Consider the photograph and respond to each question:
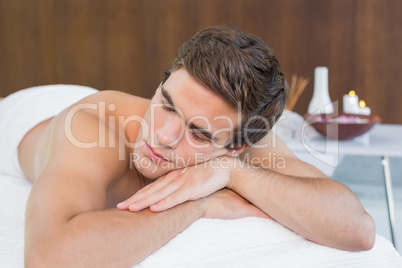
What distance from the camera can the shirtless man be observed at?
1099 millimetres

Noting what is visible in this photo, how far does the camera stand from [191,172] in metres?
1.30

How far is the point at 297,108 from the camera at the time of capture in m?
4.12

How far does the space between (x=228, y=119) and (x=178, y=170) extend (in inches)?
6.9

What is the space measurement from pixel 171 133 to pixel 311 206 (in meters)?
0.36

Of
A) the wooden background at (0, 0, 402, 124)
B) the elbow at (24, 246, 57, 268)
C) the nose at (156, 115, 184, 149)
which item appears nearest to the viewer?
the elbow at (24, 246, 57, 268)

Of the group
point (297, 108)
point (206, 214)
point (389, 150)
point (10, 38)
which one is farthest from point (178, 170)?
point (10, 38)

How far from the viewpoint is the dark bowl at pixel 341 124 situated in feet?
7.55

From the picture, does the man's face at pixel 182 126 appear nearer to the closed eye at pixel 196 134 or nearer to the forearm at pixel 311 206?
the closed eye at pixel 196 134

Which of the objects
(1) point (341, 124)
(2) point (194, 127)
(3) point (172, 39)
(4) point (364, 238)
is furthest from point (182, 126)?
(3) point (172, 39)

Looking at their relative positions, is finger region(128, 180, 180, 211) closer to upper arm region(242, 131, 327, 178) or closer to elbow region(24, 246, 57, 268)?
elbow region(24, 246, 57, 268)

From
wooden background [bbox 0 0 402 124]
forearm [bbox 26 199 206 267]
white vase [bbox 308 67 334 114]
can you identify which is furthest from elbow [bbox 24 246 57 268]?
wooden background [bbox 0 0 402 124]

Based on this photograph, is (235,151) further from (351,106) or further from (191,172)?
(351,106)

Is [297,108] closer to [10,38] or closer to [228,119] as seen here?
[10,38]

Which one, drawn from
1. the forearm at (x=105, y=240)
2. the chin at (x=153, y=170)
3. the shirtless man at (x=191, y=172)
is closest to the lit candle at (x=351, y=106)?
the shirtless man at (x=191, y=172)
